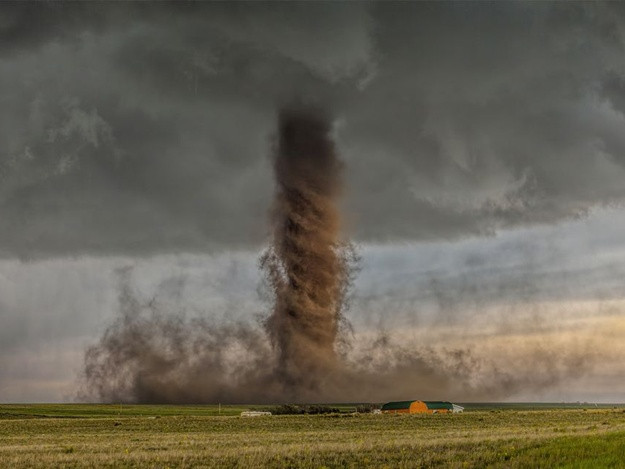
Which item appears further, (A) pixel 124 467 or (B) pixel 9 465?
(B) pixel 9 465

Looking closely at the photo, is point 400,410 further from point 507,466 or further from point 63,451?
point 507,466

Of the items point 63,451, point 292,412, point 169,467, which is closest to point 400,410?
point 292,412

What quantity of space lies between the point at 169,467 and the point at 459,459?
40.5ft

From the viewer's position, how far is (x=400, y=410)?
124 metres

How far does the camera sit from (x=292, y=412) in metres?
125

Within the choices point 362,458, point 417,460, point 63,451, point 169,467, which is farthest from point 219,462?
point 63,451

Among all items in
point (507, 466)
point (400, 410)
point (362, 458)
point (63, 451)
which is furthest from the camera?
point (400, 410)

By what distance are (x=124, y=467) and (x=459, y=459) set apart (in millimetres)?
14330

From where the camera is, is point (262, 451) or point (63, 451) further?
point (63, 451)

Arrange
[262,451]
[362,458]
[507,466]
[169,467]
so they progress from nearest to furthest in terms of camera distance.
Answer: [507,466] → [169,467] → [362,458] → [262,451]

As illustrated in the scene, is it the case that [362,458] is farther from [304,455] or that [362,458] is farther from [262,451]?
[262,451]

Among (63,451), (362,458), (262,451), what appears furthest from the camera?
(63,451)

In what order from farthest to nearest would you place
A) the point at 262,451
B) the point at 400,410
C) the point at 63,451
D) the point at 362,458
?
the point at 400,410 < the point at 63,451 < the point at 262,451 < the point at 362,458

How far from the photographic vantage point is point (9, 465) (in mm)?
30219
